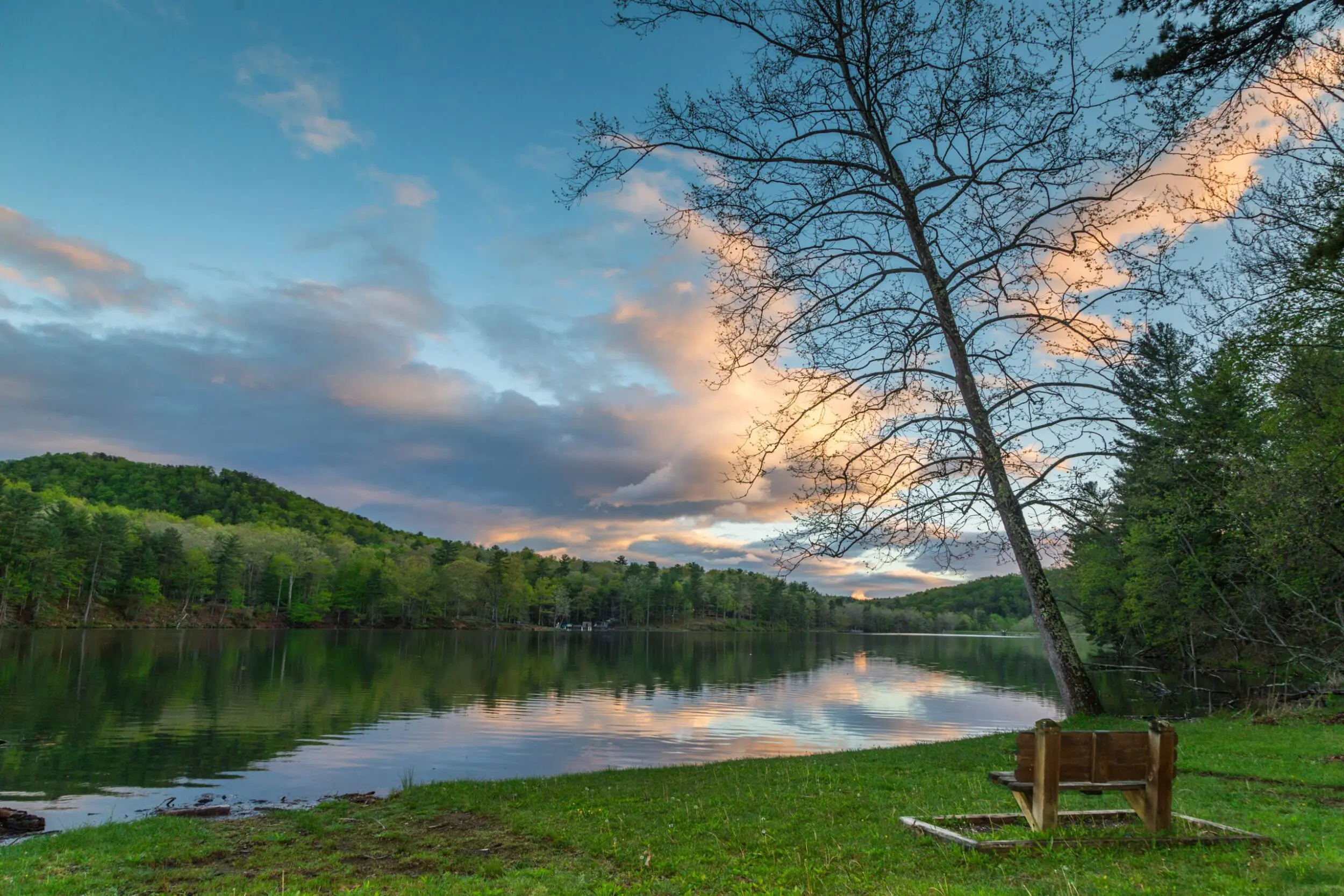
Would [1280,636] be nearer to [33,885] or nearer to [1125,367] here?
[1125,367]

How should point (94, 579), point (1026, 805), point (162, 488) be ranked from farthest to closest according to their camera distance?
1. point (162, 488)
2. point (94, 579)
3. point (1026, 805)

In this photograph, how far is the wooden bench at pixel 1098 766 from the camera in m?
6.94

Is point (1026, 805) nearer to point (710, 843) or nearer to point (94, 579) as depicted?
point (710, 843)

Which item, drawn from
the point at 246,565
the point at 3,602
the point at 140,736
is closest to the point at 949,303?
the point at 140,736

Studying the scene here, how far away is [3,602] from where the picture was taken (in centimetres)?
7912

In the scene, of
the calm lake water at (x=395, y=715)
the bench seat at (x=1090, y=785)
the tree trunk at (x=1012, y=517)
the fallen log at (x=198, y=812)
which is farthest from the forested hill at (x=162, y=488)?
the bench seat at (x=1090, y=785)

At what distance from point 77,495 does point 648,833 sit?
196m

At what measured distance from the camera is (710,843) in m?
7.97

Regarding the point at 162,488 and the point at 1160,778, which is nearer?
the point at 1160,778

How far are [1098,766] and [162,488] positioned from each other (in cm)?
21180

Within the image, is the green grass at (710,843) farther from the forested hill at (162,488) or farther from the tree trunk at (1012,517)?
the forested hill at (162,488)

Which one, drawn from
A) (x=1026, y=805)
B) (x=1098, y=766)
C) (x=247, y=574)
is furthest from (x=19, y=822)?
(x=247, y=574)

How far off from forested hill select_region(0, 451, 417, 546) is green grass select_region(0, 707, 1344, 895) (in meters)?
170

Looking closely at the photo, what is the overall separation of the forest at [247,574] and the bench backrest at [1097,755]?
315 ft
